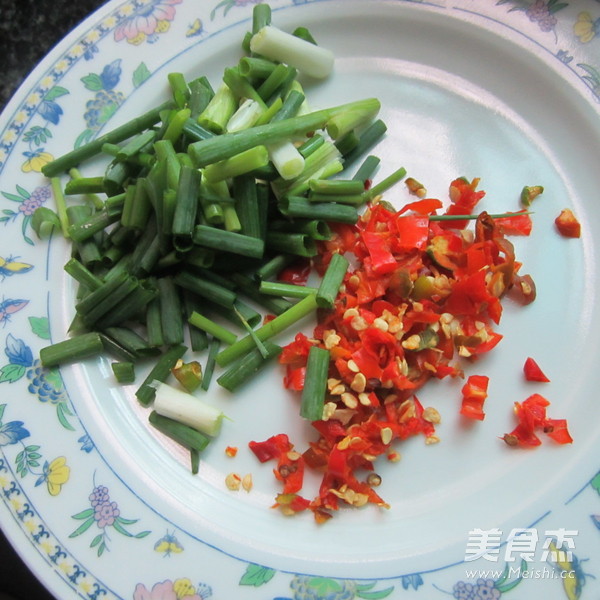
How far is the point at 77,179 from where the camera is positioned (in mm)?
2008

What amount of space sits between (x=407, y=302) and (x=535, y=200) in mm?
580

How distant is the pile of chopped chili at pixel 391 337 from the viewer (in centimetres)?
176

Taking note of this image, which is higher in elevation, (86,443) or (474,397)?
(474,397)

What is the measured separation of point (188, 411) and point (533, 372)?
104 centimetres

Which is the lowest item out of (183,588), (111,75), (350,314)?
(183,588)

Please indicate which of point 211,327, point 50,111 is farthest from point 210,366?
point 50,111

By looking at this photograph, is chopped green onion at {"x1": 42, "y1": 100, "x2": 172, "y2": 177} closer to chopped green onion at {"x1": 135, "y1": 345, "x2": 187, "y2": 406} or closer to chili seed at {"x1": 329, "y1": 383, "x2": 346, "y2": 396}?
chopped green onion at {"x1": 135, "y1": 345, "x2": 187, "y2": 406}

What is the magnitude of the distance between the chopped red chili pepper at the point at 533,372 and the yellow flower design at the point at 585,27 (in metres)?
1.08

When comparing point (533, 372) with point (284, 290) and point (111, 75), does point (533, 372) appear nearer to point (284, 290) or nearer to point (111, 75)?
point (284, 290)

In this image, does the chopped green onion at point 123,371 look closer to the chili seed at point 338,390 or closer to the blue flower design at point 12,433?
the blue flower design at point 12,433

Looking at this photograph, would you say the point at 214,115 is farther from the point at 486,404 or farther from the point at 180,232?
the point at 486,404

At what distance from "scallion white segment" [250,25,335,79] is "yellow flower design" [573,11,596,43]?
2.66 feet

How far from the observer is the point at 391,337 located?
1766mm

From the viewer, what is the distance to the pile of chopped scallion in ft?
5.97
